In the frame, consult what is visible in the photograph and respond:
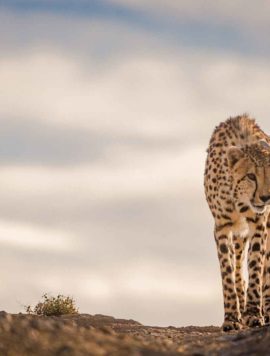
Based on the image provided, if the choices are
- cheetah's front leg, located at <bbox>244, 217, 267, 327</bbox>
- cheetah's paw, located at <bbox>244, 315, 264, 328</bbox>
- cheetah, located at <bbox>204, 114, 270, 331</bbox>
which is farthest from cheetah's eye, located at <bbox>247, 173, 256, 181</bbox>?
cheetah's paw, located at <bbox>244, 315, 264, 328</bbox>

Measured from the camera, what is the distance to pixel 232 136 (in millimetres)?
11531

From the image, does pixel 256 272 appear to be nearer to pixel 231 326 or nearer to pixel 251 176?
pixel 231 326

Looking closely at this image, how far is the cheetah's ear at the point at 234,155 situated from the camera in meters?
10.8

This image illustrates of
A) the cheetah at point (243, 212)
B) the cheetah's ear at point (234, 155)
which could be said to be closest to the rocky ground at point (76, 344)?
the cheetah at point (243, 212)

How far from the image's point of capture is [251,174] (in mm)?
10656

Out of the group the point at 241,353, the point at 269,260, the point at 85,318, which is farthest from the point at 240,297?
the point at 241,353

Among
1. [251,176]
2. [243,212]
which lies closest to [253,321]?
[243,212]

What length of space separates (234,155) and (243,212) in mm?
712

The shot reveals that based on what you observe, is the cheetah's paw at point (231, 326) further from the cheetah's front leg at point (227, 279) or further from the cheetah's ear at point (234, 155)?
the cheetah's ear at point (234, 155)

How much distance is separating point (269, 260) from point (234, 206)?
2.99ft

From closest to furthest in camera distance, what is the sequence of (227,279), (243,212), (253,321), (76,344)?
(76,344) < (253,321) < (243,212) < (227,279)

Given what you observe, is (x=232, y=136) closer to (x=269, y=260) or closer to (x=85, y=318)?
(x=269, y=260)

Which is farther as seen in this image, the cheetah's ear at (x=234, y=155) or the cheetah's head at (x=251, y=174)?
the cheetah's ear at (x=234, y=155)

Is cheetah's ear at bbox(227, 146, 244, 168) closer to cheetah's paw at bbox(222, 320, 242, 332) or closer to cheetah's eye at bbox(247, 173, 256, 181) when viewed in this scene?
cheetah's eye at bbox(247, 173, 256, 181)
